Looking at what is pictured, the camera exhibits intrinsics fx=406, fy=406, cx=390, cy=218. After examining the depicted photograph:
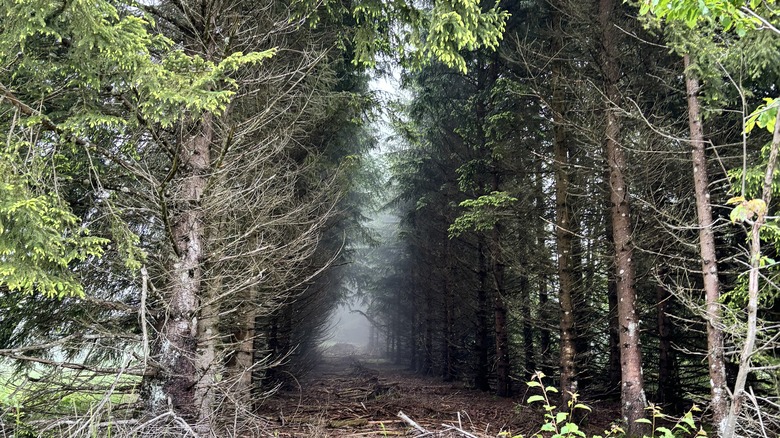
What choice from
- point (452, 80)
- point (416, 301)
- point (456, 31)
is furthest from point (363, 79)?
point (416, 301)

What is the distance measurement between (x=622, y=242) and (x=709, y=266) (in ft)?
4.18

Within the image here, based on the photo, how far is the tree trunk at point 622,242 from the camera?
18.7 feet

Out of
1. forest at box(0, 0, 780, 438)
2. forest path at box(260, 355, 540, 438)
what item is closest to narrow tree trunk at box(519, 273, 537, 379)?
forest at box(0, 0, 780, 438)

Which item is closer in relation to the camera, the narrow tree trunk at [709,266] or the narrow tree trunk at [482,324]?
the narrow tree trunk at [709,266]

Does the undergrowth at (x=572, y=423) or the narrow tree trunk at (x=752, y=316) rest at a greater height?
the narrow tree trunk at (x=752, y=316)

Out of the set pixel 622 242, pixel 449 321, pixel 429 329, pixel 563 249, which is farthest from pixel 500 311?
pixel 429 329

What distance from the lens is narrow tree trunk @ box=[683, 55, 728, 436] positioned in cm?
463

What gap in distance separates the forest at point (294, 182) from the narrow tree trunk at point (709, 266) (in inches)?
1.1

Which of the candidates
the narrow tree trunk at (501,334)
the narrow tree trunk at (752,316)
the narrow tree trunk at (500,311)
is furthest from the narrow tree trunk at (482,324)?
the narrow tree trunk at (752,316)

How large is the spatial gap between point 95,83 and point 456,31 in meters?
3.69

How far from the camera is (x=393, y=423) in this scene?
6840 mm

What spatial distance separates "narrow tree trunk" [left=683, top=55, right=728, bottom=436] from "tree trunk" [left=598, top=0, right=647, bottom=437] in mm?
901

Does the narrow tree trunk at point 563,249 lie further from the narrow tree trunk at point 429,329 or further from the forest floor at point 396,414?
the narrow tree trunk at point 429,329

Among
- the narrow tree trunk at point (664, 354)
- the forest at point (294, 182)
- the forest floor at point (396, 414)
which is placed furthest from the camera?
the narrow tree trunk at point (664, 354)
